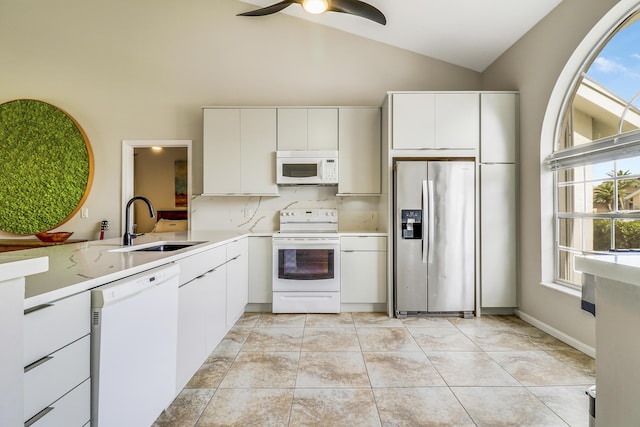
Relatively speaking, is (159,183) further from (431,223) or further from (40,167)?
(431,223)

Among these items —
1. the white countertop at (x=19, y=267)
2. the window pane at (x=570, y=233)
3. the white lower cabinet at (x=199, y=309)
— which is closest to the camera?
the white countertop at (x=19, y=267)

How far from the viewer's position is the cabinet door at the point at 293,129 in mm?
3711

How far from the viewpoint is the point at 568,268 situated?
2.93 m

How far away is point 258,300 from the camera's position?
3523 mm

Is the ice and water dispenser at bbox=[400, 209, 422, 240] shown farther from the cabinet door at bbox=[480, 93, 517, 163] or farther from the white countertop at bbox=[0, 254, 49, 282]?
the white countertop at bbox=[0, 254, 49, 282]

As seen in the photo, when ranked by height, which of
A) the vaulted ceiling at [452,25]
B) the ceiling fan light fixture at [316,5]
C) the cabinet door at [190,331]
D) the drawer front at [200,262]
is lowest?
the cabinet door at [190,331]

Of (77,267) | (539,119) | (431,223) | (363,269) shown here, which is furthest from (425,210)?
(77,267)

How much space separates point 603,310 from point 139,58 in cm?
485

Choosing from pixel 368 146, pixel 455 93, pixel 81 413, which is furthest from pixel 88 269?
pixel 455 93

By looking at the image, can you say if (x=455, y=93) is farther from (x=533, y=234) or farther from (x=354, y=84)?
(x=533, y=234)

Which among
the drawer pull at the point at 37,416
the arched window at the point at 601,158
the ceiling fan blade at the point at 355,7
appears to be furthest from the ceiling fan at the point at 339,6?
the drawer pull at the point at 37,416

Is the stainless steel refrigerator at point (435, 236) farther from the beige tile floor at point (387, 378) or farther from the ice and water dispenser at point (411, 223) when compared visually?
the beige tile floor at point (387, 378)

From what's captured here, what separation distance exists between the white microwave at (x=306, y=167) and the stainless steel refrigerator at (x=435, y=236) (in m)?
0.74

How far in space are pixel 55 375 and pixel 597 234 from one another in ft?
11.2
